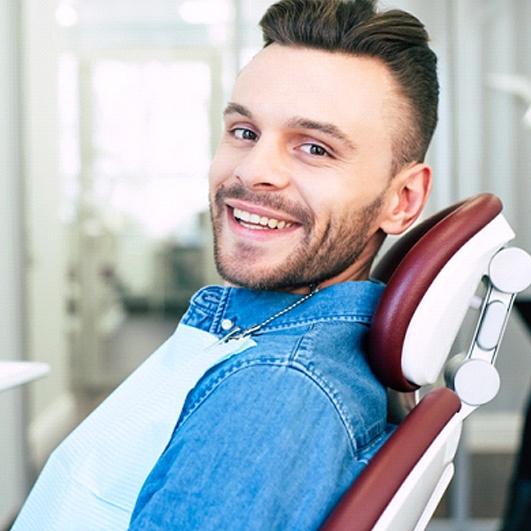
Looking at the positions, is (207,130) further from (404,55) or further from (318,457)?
(318,457)

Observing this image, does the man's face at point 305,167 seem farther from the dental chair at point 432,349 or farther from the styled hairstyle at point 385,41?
the dental chair at point 432,349

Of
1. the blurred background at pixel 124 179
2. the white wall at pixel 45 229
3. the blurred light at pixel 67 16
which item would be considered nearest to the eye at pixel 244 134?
the blurred background at pixel 124 179

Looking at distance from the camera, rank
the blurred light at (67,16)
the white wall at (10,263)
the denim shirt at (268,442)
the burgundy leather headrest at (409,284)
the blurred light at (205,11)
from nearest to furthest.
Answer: the denim shirt at (268,442) → the burgundy leather headrest at (409,284) → the white wall at (10,263) → the blurred light at (205,11) → the blurred light at (67,16)

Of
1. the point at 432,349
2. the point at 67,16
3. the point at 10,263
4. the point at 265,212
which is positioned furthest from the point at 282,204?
the point at 67,16

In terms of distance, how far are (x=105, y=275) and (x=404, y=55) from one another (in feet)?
9.88

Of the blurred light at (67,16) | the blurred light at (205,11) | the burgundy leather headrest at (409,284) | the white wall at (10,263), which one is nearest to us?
the burgundy leather headrest at (409,284)

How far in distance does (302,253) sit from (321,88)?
0.21 metres

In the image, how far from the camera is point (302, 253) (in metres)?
0.96

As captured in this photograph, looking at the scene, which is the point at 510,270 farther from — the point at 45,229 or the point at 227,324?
the point at 45,229

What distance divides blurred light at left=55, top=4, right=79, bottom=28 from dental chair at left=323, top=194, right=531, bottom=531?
10.4 feet

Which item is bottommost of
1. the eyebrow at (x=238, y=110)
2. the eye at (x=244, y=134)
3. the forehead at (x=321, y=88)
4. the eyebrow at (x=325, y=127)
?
the eye at (x=244, y=134)

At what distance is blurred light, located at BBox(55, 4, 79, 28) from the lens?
367 centimetres

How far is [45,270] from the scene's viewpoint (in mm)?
3699

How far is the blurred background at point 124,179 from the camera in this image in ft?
9.50
